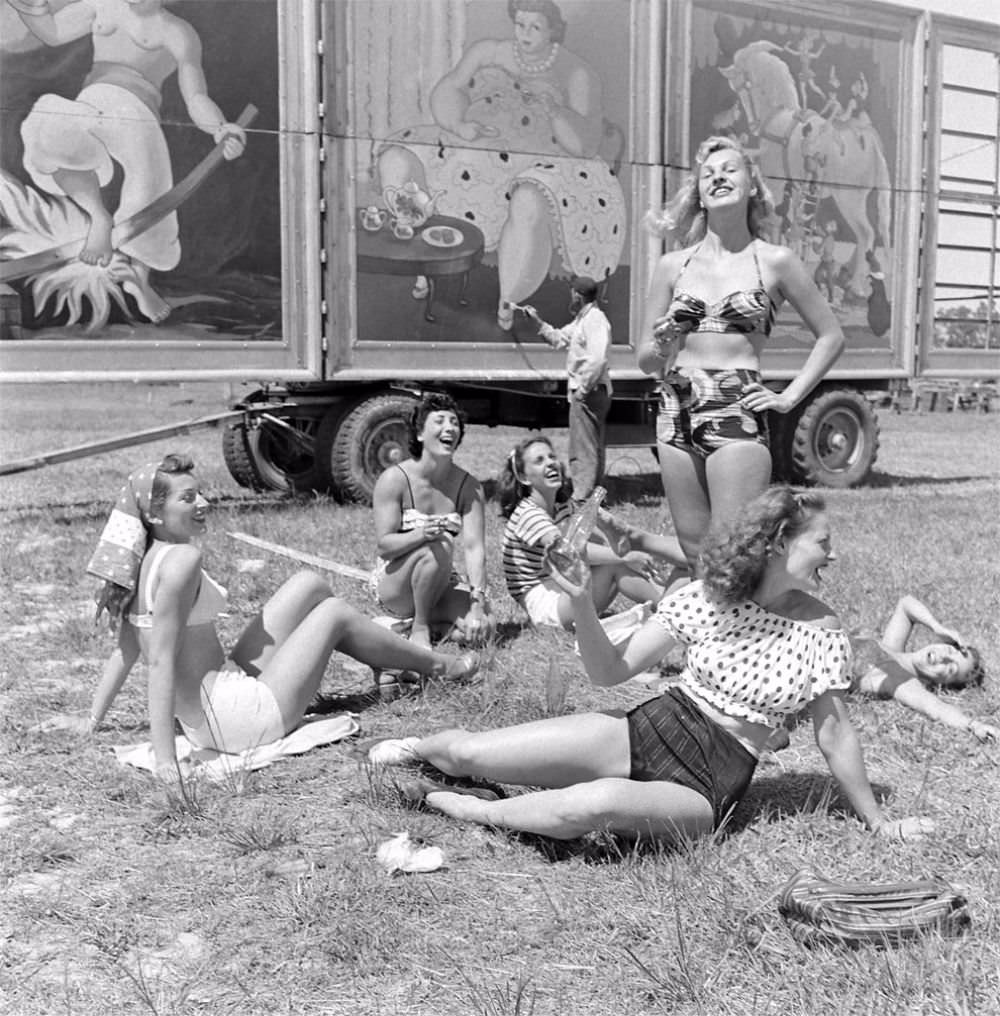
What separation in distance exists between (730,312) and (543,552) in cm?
149

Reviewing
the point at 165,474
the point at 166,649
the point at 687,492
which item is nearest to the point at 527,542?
the point at 687,492

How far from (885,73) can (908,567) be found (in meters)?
6.56

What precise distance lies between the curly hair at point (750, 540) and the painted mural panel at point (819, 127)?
8.29 meters

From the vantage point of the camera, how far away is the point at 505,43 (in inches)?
399

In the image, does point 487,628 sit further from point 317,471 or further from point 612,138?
point 612,138

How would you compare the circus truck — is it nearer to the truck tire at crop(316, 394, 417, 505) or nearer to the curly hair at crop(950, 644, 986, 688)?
the truck tire at crop(316, 394, 417, 505)

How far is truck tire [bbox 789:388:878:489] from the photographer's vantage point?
12039 mm

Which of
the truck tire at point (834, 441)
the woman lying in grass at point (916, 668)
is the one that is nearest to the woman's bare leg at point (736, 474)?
the woman lying in grass at point (916, 668)

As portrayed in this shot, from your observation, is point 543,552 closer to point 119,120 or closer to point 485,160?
point 119,120

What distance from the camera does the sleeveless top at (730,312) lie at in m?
4.13

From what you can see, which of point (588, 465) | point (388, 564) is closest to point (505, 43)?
point (588, 465)

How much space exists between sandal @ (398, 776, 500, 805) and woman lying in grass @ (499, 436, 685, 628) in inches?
77.0

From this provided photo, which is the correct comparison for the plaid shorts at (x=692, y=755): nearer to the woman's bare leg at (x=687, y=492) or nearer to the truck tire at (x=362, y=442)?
the woman's bare leg at (x=687, y=492)

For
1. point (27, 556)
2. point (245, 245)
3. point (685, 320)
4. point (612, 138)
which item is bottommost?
point (27, 556)
